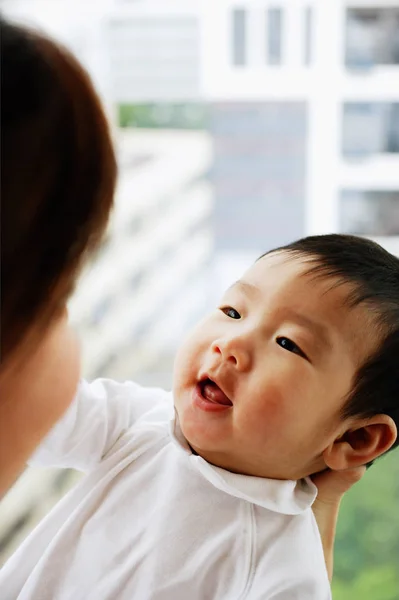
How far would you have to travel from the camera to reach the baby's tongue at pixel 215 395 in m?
0.80

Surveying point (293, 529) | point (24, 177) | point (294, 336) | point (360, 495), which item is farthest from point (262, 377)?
point (360, 495)

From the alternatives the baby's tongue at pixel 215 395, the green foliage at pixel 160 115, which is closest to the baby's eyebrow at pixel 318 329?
the baby's tongue at pixel 215 395

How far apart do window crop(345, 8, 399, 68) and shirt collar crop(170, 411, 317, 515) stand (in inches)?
39.0

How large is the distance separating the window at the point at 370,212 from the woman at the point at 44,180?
1189 millimetres

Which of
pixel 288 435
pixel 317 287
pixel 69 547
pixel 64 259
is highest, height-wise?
pixel 64 259

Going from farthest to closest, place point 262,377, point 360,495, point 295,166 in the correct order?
1. point 295,166
2. point 360,495
3. point 262,377

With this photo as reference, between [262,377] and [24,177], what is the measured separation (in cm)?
40

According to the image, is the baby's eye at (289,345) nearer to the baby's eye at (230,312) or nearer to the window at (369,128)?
the baby's eye at (230,312)

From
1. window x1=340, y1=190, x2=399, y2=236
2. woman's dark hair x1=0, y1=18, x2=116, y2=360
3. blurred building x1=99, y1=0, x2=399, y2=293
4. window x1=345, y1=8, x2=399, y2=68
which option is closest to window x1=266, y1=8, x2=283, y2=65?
blurred building x1=99, y1=0, x2=399, y2=293

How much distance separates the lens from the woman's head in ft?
1.49

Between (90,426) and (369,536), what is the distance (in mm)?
920

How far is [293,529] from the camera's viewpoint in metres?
0.81

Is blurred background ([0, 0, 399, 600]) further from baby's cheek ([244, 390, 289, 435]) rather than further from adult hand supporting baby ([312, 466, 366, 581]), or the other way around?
baby's cheek ([244, 390, 289, 435])

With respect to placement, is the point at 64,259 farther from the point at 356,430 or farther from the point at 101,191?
the point at 356,430
